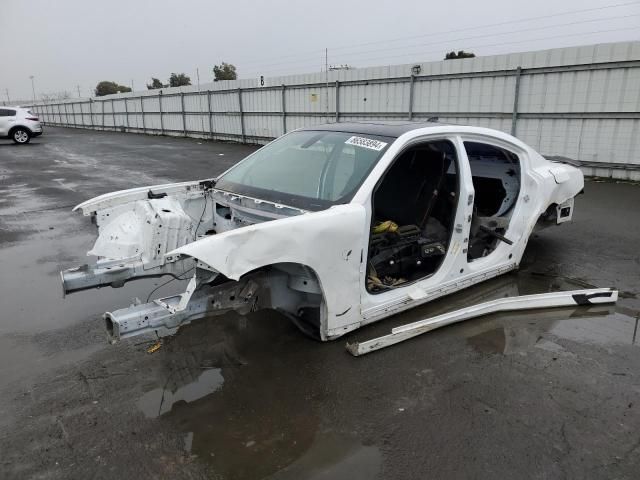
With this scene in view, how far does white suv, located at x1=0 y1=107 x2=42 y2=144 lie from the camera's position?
21531mm

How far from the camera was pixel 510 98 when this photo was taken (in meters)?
11.3

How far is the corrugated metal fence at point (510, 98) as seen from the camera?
9.86m

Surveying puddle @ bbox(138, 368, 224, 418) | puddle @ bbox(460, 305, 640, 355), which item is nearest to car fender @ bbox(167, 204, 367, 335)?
puddle @ bbox(138, 368, 224, 418)

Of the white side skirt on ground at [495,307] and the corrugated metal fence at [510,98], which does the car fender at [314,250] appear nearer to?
the white side skirt on ground at [495,307]

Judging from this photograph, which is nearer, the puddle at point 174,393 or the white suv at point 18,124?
the puddle at point 174,393

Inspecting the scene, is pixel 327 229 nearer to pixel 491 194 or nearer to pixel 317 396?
pixel 317 396

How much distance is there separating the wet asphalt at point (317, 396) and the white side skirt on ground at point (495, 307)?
69 mm

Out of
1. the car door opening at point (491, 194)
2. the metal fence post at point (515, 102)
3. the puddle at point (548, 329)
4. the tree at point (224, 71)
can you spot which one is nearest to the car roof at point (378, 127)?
the car door opening at point (491, 194)

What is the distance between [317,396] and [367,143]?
1907 millimetres

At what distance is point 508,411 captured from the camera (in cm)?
272

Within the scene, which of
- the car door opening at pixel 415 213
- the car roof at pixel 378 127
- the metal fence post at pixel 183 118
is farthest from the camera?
the metal fence post at pixel 183 118

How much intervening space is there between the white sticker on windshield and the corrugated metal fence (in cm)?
856

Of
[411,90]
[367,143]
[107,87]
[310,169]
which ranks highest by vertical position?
[107,87]

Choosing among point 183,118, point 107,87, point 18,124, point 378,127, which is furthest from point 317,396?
point 107,87
